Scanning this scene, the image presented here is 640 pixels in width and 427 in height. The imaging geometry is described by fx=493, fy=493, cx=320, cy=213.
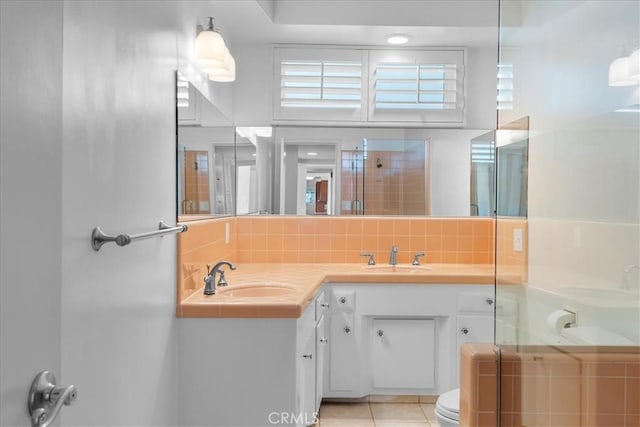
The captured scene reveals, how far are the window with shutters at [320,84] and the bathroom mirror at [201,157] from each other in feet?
1.81

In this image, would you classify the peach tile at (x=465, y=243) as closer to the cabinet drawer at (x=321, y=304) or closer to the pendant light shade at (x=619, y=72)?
the cabinet drawer at (x=321, y=304)

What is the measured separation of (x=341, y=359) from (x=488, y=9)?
2.34 metres

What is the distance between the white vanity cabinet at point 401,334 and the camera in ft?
9.66

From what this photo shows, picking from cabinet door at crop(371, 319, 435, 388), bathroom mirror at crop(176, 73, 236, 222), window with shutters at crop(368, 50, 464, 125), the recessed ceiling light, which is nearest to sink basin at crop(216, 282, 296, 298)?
bathroom mirror at crop(176, 73, 236, 222)

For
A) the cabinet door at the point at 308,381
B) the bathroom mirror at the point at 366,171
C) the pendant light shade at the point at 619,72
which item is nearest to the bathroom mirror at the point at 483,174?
the bathroom mirror at the point at 366,171

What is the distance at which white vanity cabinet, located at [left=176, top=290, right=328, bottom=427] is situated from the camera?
6.58 ft

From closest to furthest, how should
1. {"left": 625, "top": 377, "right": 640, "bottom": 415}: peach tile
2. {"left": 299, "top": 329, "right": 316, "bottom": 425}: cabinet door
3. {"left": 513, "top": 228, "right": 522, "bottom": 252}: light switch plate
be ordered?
{"left": 625, "top": 377, "right": 640, "bottom": 415}: peach tile → {"left": 513, "top": 228, "right": 522, "bottom": 252}: light switch plate → {"left": 299, "top": 329, "right": 316, "bottom": 425}: cabinet door

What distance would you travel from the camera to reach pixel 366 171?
3482 mm

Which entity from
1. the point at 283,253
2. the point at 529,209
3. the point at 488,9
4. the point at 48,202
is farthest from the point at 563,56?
the point at 283,253

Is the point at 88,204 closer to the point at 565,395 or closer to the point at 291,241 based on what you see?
the point at 565,395

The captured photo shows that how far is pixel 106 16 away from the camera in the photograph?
1370mm

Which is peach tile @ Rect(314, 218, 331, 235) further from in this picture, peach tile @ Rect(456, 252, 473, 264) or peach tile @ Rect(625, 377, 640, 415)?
peach tile @ Rect(625, 377, 640, 415)

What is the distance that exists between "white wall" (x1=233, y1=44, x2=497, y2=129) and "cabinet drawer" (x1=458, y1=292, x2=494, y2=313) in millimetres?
1217

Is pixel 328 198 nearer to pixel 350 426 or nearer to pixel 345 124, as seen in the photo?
pixel 345 124
